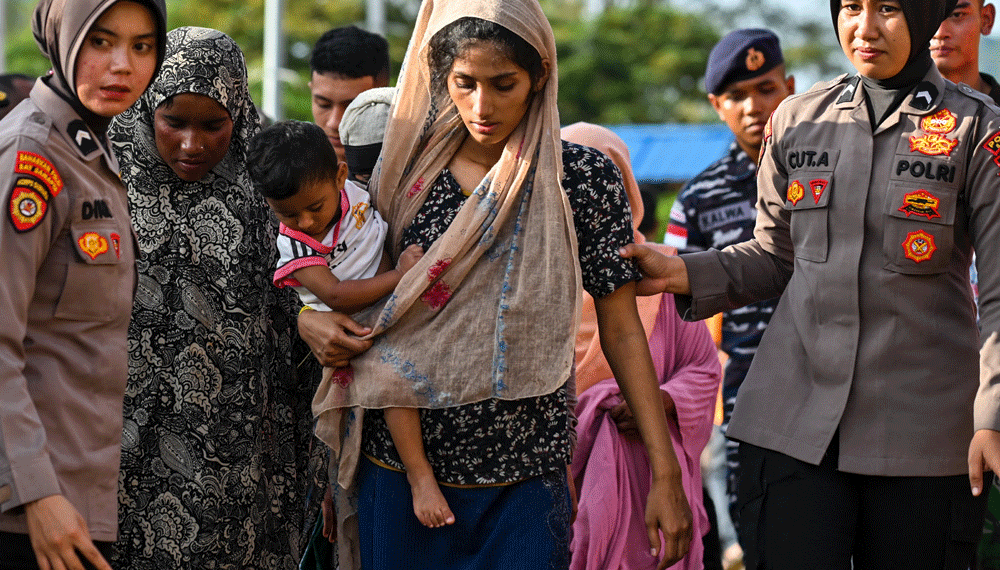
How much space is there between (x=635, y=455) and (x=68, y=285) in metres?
1.83

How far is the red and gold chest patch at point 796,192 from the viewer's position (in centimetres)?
287

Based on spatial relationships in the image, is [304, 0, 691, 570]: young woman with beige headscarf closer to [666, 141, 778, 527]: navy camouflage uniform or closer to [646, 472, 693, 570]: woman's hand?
[646, 472, 693, 570]: woman's hand

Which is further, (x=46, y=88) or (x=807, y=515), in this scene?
(x=807, y=515)

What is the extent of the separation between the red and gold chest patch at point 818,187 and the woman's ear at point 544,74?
28.1 inches

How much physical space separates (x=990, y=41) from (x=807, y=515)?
14.5ft

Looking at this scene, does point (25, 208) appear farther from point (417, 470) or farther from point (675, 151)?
point (675, 151)

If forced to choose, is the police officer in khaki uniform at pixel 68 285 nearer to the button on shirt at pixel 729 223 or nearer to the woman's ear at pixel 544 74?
the woman's ear at pixel 544 74

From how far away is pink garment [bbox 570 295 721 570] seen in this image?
3412 mm

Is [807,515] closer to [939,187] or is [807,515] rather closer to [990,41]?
[939,187]

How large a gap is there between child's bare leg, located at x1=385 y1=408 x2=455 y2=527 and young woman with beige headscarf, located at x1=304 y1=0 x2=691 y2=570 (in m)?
0.04

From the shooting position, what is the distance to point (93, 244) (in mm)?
2414

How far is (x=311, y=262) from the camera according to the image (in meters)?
2.86

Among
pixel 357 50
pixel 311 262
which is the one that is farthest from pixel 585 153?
pixel 357 50

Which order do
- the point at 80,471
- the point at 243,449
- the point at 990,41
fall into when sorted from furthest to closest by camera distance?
the point at 990,41, the point at 243,449, the point at 80,471
